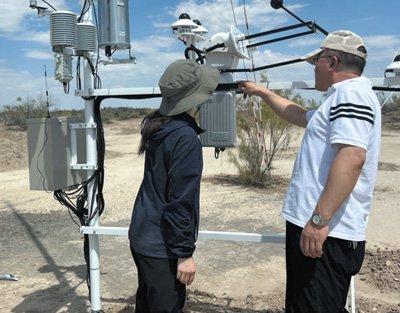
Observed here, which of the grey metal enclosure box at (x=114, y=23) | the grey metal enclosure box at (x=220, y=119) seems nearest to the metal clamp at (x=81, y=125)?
the grey metal enclosure box at (x=114, y=23)

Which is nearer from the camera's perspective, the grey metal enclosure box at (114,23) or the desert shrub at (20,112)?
the grey metal enclosure box at (114,23)

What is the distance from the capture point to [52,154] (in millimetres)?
3777

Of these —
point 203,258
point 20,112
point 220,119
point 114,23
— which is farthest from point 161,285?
point 20,112

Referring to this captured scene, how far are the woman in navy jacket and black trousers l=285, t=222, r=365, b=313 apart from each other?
0.57 metres

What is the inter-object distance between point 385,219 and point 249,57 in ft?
17.0

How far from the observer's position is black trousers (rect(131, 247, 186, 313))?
2.51 metres

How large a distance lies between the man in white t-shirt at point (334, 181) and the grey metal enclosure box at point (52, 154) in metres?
1.98

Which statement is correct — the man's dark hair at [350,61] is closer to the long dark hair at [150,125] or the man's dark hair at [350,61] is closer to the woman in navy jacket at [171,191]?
the woman in navy jacket at [171,191]

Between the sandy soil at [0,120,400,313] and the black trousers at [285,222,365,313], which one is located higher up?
the black trousers at [285,222,365,313]

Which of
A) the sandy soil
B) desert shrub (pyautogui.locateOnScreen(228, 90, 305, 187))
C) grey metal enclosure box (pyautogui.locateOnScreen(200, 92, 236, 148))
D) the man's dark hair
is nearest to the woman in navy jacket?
the man's dark hair

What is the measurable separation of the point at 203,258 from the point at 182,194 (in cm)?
361

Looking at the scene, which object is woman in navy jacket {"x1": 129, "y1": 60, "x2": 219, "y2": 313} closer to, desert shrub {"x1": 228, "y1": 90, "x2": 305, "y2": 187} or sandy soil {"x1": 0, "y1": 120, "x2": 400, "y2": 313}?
sandy soil {"x1": 0, "y1": 120, "x2": 400, "y2": 313}

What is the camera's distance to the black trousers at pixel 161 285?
8.25 ft

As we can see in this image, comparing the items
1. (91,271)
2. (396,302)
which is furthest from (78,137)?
(396,302)
